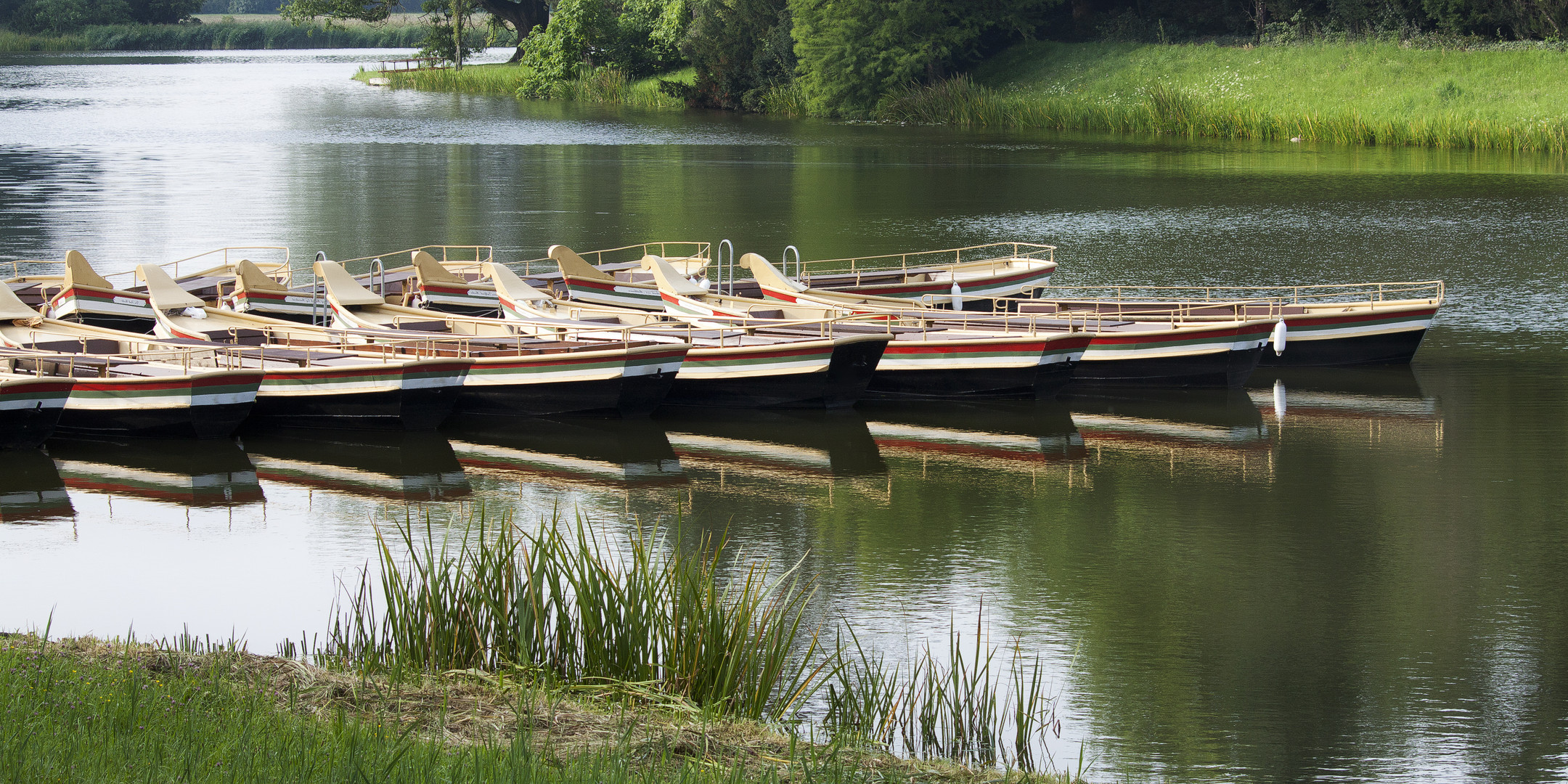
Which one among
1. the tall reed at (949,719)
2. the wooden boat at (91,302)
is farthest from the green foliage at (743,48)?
the tall reed at (949,719)

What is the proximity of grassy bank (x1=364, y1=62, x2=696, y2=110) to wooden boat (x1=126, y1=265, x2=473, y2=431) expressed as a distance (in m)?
59.2

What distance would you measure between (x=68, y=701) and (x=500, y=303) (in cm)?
1534

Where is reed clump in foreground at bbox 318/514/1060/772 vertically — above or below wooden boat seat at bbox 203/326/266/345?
below

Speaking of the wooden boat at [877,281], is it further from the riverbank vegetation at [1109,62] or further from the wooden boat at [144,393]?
the riverbank vegetation at [1109,62]

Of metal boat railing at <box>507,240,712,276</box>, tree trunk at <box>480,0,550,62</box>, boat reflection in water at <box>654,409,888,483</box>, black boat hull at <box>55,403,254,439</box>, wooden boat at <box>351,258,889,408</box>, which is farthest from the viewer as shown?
tree trunk at <box>480,0,550,62</box>

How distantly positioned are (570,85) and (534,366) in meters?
65.1

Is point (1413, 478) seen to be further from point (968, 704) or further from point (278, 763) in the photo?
point (278, 763)

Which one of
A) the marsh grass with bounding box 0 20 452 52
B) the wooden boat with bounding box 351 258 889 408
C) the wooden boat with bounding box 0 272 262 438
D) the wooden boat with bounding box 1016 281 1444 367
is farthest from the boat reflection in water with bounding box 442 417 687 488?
the marsh grass with bounding box 0 20 452 52

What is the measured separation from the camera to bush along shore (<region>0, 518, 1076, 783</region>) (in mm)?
6672

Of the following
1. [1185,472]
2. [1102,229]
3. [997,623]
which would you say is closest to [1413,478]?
[1185,472]

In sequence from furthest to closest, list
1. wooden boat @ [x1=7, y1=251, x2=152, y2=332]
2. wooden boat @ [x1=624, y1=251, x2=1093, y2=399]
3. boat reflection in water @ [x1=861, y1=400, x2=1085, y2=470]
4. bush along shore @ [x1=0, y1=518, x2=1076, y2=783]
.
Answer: wooden boat @ [x1=7, y1=251, x2=152, y2=332]
wooden boat @ [x1=624, y1=251, x2=1093, y2=399]
boat reflection in water @ [x1=861, y1=400, x2=1085, y2=470]
bush along shore @ [x1=0, y1=518, x2=1076, y2=783]

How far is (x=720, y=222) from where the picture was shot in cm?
3631

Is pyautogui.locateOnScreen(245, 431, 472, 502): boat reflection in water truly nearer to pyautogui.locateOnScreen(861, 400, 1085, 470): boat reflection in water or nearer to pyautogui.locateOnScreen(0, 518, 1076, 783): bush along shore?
pyautogui.locateOnScreen(861, 400, 1085, 470): boat reflection in water

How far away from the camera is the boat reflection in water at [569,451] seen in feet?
51.9
